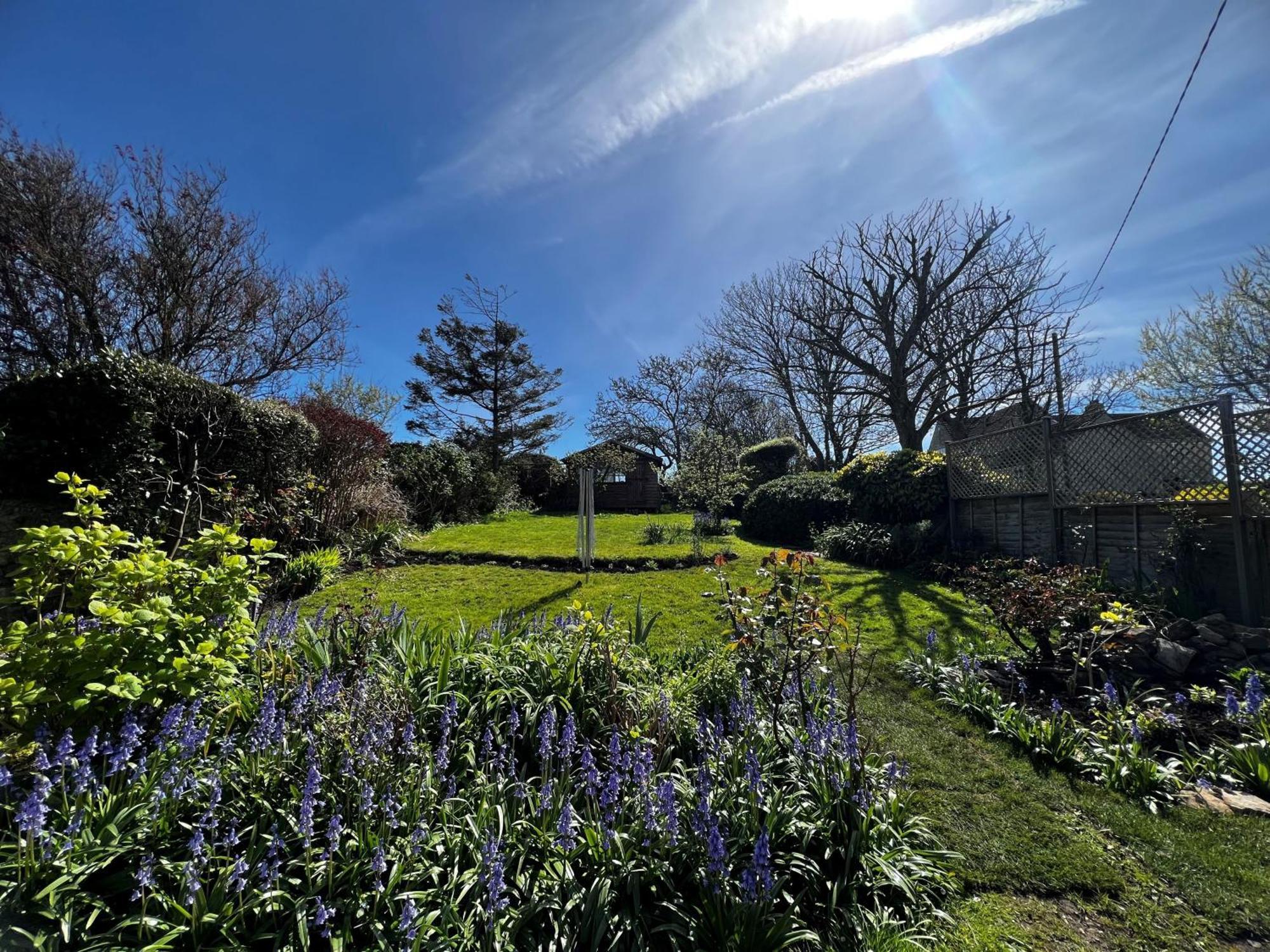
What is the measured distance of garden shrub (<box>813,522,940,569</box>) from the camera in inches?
374

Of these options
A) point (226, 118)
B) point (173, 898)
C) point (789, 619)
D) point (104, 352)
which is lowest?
point (173, 898)

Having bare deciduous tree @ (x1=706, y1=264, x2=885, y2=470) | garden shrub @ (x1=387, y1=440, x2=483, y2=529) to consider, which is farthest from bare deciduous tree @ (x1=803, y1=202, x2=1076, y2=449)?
garden shrub @ (x1=387, y1=440, x2=483, y2=529)

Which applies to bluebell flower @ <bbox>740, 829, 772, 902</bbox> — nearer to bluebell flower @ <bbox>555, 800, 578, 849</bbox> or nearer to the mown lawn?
bluebell flower @ <bbox>555, 800, 578, 849</bbox>

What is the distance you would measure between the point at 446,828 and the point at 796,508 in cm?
1172

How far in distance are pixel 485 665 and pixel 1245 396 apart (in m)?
21.3

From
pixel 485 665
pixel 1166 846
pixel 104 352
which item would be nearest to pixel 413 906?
pixel 485 665

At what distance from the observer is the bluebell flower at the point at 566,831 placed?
1.74 metres

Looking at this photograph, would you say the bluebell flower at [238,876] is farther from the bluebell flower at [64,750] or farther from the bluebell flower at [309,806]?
the bluebell flower at [64,750]

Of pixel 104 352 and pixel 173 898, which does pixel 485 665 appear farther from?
pixel 104 352

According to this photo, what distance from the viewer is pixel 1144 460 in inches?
260

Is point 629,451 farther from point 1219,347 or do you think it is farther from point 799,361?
point 1219,347

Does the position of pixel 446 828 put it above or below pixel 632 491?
below

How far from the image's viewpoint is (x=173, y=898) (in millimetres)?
1514

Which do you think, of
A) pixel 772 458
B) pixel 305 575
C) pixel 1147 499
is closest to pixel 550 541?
pixel 305 575
